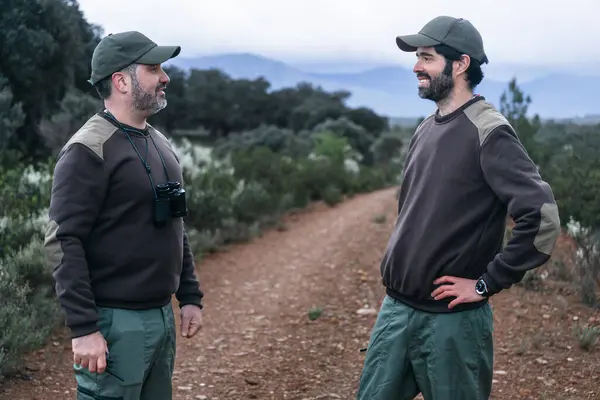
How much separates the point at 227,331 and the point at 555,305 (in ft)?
9.72

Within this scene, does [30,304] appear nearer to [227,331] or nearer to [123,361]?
[227,331]

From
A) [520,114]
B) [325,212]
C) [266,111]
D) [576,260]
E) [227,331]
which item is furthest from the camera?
[266,111]

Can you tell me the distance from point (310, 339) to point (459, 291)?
11.0 feet

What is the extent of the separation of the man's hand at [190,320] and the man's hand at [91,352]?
644mm

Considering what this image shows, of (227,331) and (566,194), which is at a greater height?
(566,194)

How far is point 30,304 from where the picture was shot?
18.1 ft

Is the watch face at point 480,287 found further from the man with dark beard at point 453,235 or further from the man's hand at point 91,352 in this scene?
the man's hand at point 91,352

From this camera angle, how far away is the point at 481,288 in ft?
9.02

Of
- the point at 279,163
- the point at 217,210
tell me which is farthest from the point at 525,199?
the point at 279,163

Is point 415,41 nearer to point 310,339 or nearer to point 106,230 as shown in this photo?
point 106,230

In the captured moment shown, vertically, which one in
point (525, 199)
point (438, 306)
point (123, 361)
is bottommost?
point (123, 361)

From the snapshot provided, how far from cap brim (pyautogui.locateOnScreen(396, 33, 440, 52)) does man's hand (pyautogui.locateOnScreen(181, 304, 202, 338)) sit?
150cm

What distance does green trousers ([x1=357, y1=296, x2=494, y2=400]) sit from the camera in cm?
282

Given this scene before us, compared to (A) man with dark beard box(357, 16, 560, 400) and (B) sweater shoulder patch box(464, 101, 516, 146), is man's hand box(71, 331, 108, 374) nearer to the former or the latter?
(A) man with dark beard box(357, 16, 560, 400)
